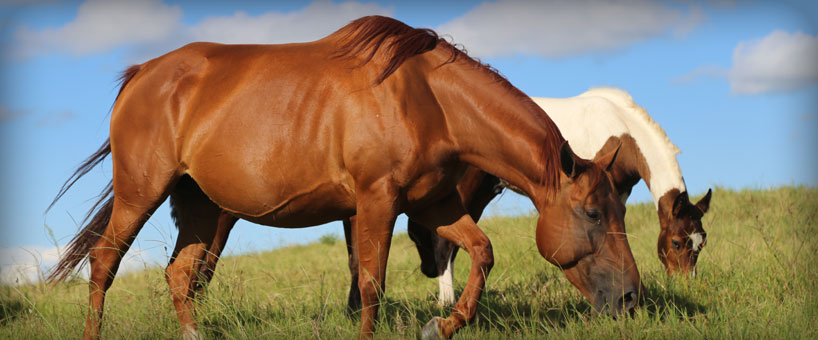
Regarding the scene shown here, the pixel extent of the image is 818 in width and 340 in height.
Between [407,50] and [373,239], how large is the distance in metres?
1.31

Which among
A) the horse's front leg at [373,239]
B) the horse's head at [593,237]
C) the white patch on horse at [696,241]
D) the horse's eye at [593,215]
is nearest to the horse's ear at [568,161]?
the horse's head at [593,237]

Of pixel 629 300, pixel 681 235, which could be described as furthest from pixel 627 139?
pixel 629 300

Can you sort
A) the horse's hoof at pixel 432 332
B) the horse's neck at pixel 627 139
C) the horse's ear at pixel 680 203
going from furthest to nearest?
the horse's neck at pixel 627 139 → the horse's ear at pixel 680 203 → the horse's hoof at pixel 432 332

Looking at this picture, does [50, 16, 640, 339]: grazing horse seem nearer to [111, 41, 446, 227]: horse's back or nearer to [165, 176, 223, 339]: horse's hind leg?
[111, 41, 446, 227]: horse's back

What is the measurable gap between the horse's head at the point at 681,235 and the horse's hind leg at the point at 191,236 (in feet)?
16.0

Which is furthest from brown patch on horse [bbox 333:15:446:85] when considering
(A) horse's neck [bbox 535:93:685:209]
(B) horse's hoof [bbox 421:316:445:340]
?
(A) horse's neck [bbox 535:93:685:209]

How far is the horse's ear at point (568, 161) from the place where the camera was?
13.1ft

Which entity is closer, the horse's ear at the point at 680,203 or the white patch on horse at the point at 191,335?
the white patch on horse at the point at 191,335

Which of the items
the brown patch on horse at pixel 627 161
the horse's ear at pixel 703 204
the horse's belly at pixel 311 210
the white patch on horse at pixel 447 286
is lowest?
the white patch on horse at pixel 447 286

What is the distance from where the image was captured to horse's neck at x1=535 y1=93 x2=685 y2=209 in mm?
7887

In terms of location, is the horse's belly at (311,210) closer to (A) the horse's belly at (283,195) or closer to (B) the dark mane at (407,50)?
(A) the horse's belly at (283,195)

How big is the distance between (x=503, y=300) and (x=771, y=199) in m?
7.74

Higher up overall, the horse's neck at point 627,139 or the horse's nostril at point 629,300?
the horse's neck at point 627,139

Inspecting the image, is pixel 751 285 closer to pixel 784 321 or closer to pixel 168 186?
pixel 784 321
